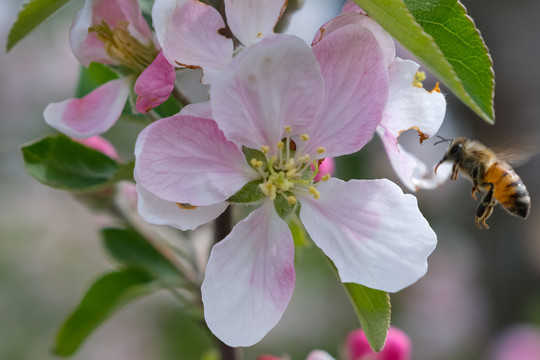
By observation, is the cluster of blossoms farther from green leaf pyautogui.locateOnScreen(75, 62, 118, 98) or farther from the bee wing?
the bee wing

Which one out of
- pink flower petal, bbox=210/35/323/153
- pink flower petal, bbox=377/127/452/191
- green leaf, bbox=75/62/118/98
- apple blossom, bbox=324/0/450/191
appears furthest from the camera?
green leaf, bbox=75/62/118/98

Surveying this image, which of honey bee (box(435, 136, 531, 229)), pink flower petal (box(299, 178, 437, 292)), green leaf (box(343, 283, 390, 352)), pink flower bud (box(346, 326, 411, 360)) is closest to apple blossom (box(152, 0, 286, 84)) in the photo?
pink flower petal (box(299, 178, 437, 292))

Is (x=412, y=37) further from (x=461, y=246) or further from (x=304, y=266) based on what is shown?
(x=461, y=246)

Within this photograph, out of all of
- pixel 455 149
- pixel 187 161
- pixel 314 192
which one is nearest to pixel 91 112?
pixel 187 161

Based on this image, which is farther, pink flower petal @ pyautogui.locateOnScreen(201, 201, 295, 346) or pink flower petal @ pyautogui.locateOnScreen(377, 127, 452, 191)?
Result: pink flower petal @ pyautogui.locateOnScreen(377, 127, 452, 191)

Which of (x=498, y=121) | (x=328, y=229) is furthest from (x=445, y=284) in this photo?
(x=328, y=229)

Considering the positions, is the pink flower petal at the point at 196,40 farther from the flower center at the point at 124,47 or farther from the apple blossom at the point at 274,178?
the flower center at the point at 124,47

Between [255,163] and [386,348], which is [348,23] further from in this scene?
[386,348]
